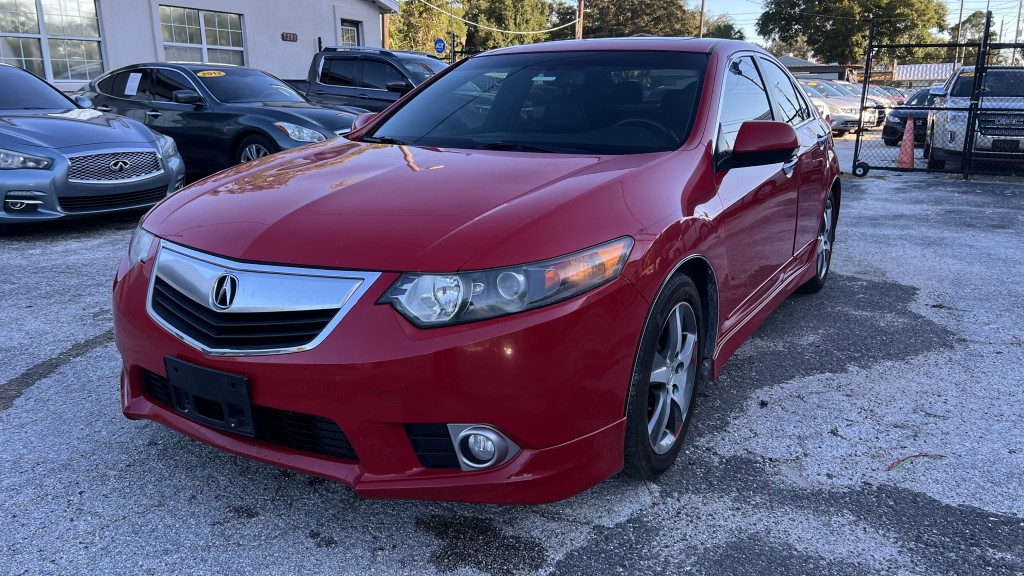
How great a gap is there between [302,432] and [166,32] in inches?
619

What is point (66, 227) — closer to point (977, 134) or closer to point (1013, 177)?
point (977, 134)

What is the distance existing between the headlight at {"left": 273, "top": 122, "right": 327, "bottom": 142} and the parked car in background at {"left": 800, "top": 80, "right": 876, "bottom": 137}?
13.7m

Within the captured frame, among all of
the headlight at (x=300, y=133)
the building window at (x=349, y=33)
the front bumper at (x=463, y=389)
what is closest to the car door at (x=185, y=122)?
the headlight at (x=300, y=133)

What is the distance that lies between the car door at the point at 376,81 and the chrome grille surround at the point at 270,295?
8991mm

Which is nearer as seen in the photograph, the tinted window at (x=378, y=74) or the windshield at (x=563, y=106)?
the windshield at (x=563, y=106)

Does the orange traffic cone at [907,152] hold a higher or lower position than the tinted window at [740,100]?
lower

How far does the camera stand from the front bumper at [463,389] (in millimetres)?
2016

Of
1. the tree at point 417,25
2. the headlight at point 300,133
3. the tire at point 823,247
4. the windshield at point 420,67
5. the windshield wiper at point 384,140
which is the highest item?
the tree at point 417,25

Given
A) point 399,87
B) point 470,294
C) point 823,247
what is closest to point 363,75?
point 399,87

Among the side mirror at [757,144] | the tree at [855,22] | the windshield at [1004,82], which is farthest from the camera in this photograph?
the tree at [855,22]

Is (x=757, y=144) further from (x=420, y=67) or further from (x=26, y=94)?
(x=420, y=67)

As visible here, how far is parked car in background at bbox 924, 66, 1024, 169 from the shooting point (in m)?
10.4

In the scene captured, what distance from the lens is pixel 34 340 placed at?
154 inches

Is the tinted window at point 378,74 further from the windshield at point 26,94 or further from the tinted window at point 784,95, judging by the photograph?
the tinted window at point 784,95
